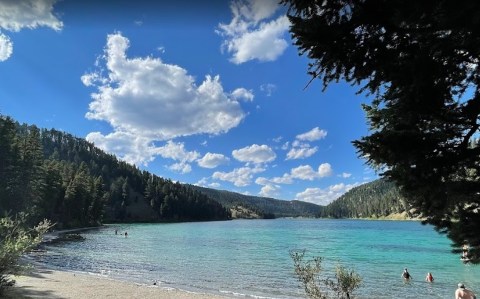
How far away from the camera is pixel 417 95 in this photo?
19.6 feet

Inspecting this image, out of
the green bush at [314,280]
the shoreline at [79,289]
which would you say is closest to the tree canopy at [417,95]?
the green bush at [314,280]

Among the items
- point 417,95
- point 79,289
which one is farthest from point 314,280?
point 79,289

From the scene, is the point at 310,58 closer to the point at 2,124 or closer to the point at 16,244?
the point at 16,244

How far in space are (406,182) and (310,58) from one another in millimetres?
2715

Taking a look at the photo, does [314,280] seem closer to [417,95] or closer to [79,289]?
[417,95]

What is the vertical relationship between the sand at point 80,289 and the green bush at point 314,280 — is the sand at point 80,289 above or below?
below

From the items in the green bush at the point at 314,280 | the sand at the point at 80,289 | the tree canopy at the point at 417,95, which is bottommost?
the sand at the point at 80,289

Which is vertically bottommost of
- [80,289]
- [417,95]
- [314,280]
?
[80,289]

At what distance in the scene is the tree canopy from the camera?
A: 5668 millimetres

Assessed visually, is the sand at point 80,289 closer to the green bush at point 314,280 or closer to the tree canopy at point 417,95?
the green bush at point 314,280

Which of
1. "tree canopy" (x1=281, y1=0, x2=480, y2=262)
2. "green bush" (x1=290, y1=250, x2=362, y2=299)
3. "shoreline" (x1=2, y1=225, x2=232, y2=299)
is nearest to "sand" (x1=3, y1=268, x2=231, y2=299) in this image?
"shoreline" (x1=2, y1=225, x2=232, y2=299)

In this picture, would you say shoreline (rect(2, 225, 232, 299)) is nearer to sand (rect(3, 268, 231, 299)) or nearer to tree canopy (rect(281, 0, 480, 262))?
sand (rect(3, 268, 231, 299))

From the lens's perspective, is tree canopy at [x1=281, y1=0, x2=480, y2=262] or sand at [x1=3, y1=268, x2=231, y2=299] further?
sand at [x1=3, y1=268, x2=231, y2=299]

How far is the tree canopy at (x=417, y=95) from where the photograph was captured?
18.6 ft
